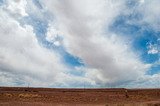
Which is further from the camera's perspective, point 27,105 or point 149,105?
point 149,105

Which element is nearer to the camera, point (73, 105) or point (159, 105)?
point (73, 105)

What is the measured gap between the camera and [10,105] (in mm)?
32969

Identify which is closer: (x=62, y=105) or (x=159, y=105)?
(x=62, y=105)

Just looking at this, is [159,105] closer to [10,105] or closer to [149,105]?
[149,105]

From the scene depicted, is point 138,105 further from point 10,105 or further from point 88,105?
point 10,105

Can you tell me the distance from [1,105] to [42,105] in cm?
512

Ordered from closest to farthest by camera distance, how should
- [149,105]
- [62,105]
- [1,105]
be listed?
[1,105]
[62,105]
[149,105]

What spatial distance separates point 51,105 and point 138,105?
12083mm

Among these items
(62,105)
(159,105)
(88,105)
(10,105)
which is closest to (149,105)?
(159,105)

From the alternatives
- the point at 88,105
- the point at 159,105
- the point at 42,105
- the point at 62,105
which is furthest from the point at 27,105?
the point at 159,105

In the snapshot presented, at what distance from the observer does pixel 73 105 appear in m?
35.2

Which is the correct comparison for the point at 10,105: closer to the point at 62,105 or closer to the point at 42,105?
the point at 42,105

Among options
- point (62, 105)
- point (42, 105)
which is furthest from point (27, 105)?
point (62, 105)

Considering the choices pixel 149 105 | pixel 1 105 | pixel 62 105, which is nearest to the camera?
pixel 1 105
